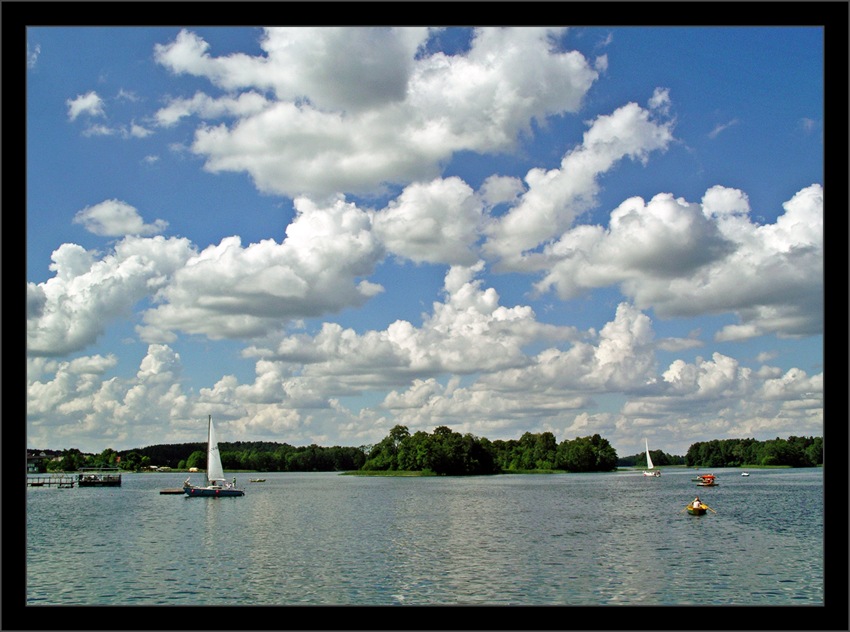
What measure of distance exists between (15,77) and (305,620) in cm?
414

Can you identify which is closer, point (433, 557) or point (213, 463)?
point (433, 557)

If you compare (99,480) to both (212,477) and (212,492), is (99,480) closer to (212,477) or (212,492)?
(212,477)

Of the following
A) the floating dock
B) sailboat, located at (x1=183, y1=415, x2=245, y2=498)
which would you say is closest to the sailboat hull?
sailboat, located at (x1=183, y1=415, x2=245, y2=498)

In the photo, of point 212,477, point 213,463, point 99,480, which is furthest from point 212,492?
point 99,480

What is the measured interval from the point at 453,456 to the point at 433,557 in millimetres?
107208

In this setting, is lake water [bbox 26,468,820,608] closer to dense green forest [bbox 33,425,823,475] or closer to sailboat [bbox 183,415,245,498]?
sailboat [bbox 183,415,245,498]

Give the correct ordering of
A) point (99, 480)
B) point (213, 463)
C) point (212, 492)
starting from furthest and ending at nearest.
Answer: point (99, 480), point (213, 463), point (212, 492)

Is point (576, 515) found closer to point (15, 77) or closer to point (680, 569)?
point (680, 569)

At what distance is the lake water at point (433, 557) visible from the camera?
20.8 metres

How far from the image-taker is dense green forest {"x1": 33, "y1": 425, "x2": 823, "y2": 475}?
136375 millimetres

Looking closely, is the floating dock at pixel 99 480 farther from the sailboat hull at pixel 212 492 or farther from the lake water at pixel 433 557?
the lake water at pixel 433 557

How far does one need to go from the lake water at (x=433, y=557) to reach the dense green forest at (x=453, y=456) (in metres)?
80.8

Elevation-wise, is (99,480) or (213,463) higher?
(213,463)

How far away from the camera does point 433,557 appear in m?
28.4
